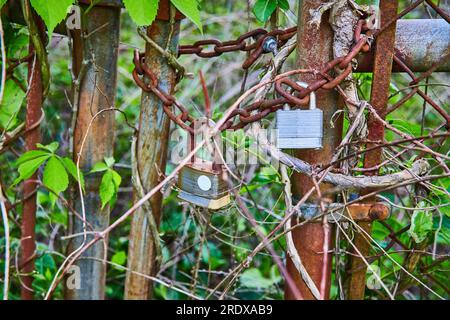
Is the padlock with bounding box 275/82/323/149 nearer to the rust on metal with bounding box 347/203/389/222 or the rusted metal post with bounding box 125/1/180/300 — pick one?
the rust on metal with bounding box 347/203/389/222

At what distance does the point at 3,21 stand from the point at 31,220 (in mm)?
550

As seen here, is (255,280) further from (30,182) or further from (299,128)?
(299,128)

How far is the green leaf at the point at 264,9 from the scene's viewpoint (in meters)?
1.27

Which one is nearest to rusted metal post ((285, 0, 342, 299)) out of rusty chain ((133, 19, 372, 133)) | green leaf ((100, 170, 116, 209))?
rusty chain ((133, 19, 372, 133))

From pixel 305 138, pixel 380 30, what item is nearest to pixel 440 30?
pixel 380 30

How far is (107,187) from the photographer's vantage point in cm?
143

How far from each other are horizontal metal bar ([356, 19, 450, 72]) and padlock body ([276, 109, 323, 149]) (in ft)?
0.65

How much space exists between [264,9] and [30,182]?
2.61 ft

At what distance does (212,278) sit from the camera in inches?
92.7

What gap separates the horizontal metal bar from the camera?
3.86 feet

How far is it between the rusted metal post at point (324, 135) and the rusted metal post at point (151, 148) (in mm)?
321

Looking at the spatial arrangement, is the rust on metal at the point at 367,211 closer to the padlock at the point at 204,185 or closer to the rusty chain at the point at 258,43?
the padlock at the point at 204,185

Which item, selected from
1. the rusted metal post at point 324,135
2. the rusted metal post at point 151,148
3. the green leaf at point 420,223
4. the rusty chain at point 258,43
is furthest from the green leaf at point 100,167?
the green leaf at point 420,223

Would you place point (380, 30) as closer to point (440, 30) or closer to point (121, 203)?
point (440, 30)
